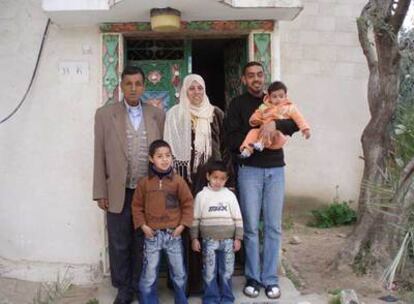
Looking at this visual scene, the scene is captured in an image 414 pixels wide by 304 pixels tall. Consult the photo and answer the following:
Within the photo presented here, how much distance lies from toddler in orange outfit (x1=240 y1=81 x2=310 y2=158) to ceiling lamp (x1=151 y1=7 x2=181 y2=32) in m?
0.98

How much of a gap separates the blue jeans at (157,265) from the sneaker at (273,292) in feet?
2.28

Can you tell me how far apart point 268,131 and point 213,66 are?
366 cm

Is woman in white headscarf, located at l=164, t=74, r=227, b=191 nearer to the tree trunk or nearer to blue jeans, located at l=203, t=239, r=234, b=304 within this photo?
blue jeans, located at l=203, t=239, r=234, b=304

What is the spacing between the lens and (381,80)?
5.68 m

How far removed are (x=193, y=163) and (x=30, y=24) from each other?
2027 mm

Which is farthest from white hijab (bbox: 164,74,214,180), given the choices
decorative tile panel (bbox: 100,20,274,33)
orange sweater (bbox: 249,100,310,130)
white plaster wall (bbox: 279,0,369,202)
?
white plaster wall (bbox: 279,0,369,202)

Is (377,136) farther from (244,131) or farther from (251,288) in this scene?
(251,288)

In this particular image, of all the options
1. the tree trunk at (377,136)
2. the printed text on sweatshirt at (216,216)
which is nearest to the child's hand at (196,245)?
the printed text on sweatshirt at (216,216)

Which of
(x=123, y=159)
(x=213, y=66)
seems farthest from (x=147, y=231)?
(x=213, y=66)

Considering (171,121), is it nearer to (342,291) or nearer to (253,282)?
(253,282)

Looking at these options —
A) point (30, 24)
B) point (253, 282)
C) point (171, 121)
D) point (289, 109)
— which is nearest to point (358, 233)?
point (253, 282)

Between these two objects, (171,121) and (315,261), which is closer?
(171,121)

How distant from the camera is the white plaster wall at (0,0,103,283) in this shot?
17.4 ft

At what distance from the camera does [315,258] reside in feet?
20.8
